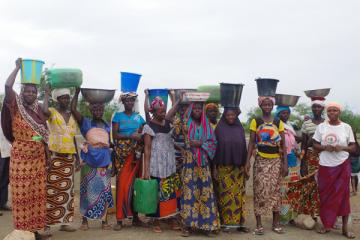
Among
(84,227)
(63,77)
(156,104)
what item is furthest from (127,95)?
(84,227)

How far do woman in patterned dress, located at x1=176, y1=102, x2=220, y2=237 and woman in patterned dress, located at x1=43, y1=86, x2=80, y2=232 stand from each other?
61.7 inches

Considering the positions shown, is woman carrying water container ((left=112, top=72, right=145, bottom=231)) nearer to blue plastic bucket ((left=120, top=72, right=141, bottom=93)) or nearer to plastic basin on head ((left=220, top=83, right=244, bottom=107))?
blue plastic bucket ((left=120, top=72, right=141, bottom=93))

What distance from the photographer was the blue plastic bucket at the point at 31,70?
5117 millimetres

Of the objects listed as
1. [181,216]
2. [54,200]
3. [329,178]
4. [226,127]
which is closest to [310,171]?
[329,178]

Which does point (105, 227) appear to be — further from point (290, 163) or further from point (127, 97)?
point (290, 163)

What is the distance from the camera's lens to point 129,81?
19.9ft

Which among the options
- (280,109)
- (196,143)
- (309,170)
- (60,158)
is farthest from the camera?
(280,109)

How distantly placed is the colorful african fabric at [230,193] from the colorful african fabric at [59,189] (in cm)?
203

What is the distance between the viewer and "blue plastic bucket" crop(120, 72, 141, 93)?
6.04m

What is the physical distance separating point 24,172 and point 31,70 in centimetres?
123

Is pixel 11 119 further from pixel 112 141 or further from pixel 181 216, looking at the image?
pixel 181 216

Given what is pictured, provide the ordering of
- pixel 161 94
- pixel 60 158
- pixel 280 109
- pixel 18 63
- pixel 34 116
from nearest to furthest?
pixel 18 63 < pixel 34 116 < pixel 60 158 < pixel 161 94 < pixel 280 109

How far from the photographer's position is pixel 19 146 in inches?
203

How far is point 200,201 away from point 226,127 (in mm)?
1060
